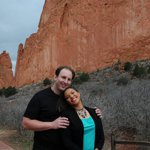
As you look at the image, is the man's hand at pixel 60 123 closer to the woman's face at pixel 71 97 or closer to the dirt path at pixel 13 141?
the woman's face at pixel 71 97

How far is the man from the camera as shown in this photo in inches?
126

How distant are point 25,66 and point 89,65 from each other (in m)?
12.2

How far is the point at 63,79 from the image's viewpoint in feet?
10.8

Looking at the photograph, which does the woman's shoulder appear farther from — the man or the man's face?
the man's face

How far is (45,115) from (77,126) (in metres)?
0.31

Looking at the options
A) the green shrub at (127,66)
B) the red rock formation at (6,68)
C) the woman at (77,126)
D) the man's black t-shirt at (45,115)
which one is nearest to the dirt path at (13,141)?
the man's black t-shirt at (45,115)

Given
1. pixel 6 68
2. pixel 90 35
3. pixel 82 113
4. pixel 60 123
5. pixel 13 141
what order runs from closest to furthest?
pixel 60 123 → pixel 82 113 → pixel 13 141 → pixel 90 35 → pixel 6 68

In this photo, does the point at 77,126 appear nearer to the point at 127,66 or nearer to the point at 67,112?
the point at 67,112

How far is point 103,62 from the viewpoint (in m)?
40.8

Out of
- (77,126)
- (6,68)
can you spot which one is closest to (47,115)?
(77,126)

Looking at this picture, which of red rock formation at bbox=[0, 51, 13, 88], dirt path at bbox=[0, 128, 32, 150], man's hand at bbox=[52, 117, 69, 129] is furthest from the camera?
red rock formation at bbox=[0, 51, 13, 88]

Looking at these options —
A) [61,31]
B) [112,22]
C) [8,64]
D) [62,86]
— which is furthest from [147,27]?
[62,86]

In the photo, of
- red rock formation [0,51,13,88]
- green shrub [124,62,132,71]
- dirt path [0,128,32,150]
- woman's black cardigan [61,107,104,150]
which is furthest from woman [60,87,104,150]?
red rock formation [0,51,13,88]

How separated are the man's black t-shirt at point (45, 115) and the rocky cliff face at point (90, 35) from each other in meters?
35.6
